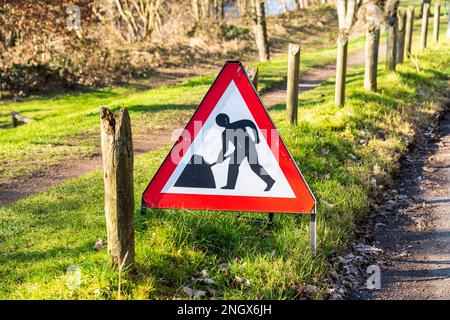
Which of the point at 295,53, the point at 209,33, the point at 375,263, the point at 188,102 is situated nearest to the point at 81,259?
the point at 375,263

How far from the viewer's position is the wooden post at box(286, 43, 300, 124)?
888 centimetres

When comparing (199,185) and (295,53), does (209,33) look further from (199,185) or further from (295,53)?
(199,185)

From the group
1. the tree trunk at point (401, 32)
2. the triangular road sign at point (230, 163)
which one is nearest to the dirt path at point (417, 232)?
the triangular road sign at point (230, 163)

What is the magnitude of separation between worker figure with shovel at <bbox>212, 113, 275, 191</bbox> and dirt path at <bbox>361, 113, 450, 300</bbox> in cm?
137

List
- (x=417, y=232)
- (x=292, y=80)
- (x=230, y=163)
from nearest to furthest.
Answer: (x=230, y=163), (x=417, y=232), (x=292, y=80)

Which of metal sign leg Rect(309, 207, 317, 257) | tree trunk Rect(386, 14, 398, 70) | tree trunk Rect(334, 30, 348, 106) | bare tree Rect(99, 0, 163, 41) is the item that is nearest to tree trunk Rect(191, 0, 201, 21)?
bare tree Rect(99, 0, 163, 41)

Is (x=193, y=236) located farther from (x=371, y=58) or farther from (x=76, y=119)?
(x=371, y=58)

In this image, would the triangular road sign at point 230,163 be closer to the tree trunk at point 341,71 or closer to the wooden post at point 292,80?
the wooden post at point 292,80

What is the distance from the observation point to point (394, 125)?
10359 mm

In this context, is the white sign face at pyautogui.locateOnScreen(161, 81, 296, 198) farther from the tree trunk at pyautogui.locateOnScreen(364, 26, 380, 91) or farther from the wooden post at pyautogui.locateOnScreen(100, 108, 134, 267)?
the tree trunk at pyautogui.locateOnScreen(364, 26, 380, 91)

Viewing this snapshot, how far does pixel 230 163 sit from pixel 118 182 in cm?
106

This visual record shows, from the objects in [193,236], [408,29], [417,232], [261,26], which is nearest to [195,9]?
[261,26]

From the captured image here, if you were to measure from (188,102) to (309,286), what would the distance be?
932 cm

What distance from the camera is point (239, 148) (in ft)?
16.4
